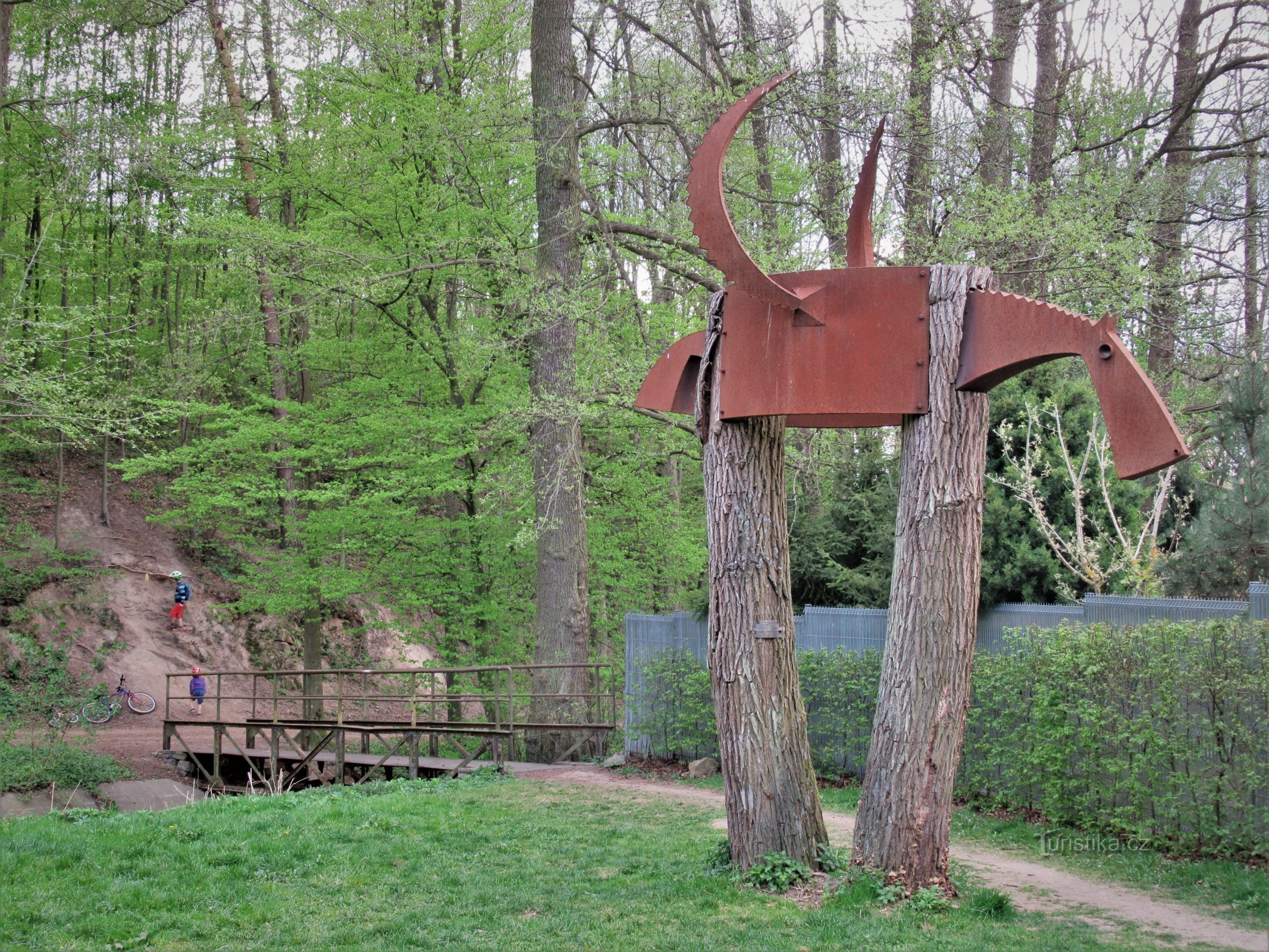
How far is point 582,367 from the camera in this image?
43.6 ft

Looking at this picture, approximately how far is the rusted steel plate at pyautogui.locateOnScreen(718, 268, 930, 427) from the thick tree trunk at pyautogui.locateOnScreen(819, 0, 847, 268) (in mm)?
4168

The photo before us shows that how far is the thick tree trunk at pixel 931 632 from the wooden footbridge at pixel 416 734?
299 inches

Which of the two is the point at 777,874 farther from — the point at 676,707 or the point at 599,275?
the point at 599,275

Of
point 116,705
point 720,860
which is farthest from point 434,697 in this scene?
point 116,705

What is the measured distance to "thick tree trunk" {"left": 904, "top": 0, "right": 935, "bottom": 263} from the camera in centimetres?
1203

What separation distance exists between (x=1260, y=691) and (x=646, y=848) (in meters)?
4.36

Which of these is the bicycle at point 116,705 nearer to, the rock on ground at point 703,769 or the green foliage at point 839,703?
the rock on ground at point 703,769

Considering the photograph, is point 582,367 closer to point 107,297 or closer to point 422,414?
point 422,414

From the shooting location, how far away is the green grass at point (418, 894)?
5.20 metres

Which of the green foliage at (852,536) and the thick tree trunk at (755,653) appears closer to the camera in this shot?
the thick tree trunk at (755,653)

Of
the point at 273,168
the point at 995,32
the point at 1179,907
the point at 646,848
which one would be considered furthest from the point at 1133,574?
the point at 273,168

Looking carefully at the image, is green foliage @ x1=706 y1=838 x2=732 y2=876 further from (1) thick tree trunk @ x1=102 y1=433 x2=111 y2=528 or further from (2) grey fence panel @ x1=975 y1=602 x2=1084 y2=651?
(1) thick tree trunk @ x1=102 y1=433 x2=111 y2=528

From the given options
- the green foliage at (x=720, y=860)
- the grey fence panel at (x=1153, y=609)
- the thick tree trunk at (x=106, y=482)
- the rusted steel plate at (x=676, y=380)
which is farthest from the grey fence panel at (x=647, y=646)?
the thick tree trunk at (x=106, y=482)

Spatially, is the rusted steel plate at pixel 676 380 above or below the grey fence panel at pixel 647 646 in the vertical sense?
above
